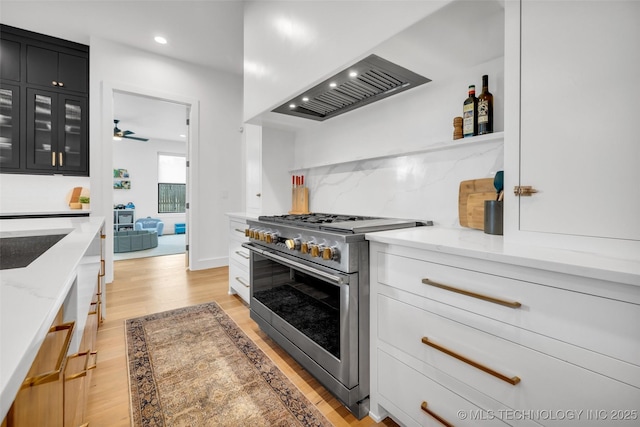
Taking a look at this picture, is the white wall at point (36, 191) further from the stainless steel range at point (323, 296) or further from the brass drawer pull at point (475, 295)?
the brass drawer pull at point (475, 295)

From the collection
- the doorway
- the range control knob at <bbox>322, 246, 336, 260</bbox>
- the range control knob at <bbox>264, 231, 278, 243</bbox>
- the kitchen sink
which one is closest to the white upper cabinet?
the range control knob at <bbox>322, 246, 336, 260</bbox>

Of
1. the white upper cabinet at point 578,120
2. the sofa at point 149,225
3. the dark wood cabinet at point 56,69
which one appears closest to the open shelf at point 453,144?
the white upper cabinet at point 578,120

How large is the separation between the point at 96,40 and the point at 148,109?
2376 mm

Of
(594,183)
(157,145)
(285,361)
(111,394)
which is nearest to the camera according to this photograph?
(594,183)

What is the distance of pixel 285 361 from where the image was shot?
1.76 metres

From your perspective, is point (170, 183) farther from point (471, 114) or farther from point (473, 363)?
point (473, 363)

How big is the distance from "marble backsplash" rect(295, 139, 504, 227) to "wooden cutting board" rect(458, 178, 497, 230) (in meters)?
0.09

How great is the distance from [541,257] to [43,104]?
15.5 feet

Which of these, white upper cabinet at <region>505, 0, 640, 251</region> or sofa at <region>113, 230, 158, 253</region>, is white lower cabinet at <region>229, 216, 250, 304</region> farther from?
sofa at <region>113, 230, 158, 253</region>

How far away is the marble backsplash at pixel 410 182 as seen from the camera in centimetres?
150

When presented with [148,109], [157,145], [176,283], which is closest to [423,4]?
[176,283]

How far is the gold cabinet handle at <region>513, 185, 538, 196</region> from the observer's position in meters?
0.99

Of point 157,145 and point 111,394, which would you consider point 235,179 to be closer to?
point 111,394

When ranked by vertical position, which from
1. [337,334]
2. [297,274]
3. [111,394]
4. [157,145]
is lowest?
[111,394]
